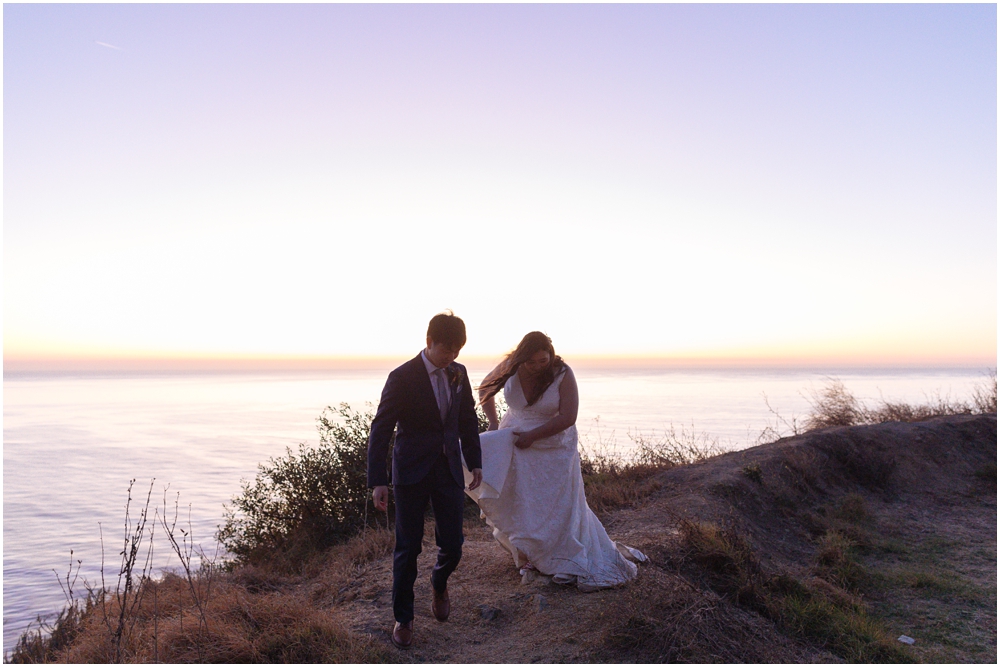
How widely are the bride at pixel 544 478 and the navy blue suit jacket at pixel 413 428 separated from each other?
88 centimetres

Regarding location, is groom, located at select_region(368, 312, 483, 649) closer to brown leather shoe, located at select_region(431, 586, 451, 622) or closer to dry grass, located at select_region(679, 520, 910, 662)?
brown leather shoe, located at select_region(431, 586, 451, 622)

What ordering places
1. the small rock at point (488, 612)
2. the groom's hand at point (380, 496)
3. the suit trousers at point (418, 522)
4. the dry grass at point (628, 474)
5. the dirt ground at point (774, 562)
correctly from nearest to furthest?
1. the groom's hand at point (380, 496)
2. the suit trousers at point (418, 522)
3. the dirt ground at point (774, 562)
4. the small rock at point (488, 612)
5. the dry grass at point (628, 474)

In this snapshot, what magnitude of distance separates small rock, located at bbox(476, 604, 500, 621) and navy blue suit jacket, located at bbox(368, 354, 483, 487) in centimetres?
134

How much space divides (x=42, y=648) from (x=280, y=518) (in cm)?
397

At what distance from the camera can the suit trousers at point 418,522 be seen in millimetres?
4922

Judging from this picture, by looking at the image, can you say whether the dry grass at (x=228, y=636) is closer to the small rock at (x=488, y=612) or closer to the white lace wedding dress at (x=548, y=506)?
the small rock at (x=488, y=612)

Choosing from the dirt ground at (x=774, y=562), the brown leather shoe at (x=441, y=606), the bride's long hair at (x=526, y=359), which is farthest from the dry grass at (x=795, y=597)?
the brown leather shoe at (x=441, y=606)

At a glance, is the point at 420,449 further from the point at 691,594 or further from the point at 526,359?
the point at 691,594

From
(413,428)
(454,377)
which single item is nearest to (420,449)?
(413,428)

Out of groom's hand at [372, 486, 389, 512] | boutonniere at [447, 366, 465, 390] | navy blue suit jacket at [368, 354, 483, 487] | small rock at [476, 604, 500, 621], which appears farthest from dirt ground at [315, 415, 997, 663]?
boutonniere at [447, 366, 465, 390]

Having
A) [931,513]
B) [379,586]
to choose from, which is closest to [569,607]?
[379,586]

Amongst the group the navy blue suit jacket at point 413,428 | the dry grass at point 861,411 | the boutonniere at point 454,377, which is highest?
the boutonniere at point 454,377

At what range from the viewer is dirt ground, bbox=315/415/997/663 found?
5309 mm

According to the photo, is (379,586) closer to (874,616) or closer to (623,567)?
(623,567)
